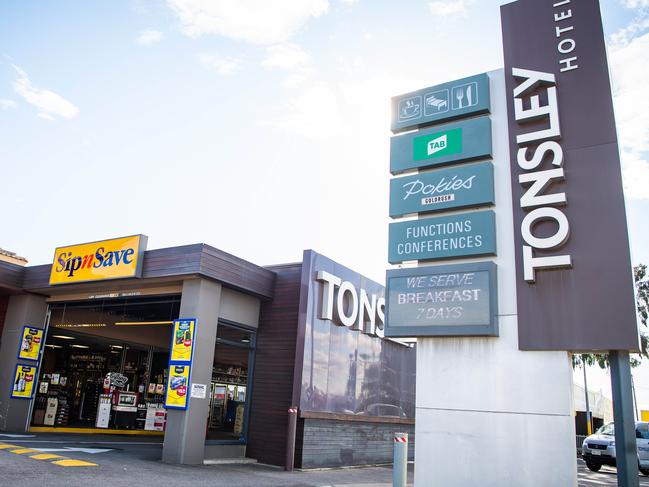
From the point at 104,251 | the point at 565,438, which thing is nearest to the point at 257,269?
the point at 104,251

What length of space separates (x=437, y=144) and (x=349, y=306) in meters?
7.45

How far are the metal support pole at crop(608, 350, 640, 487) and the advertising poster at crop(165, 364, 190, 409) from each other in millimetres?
8391

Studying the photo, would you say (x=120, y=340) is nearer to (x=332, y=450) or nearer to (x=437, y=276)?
(x=332, y=450)

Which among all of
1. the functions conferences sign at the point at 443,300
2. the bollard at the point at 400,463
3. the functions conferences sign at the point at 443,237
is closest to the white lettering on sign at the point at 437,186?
the functions conferences sign at the point at 443,237

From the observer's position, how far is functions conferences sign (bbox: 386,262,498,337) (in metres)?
8.48

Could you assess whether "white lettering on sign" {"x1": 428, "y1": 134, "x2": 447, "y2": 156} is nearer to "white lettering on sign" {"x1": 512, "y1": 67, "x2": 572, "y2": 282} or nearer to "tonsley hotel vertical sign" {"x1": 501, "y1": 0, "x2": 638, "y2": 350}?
"tonsley hotel vertical sign" {"x1": 501, "y1": 0, "x2": 638, "y2": 350}

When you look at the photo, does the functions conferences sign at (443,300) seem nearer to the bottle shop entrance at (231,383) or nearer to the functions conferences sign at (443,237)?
the functions conferences sign at (443,237)

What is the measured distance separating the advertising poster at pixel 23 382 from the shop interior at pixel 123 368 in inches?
88.3

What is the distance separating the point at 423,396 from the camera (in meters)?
8.79

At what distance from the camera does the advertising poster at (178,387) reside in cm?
1237

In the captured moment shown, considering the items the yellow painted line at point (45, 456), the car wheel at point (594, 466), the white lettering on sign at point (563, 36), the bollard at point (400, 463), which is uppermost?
the white lettering on sign at point (563, 36)

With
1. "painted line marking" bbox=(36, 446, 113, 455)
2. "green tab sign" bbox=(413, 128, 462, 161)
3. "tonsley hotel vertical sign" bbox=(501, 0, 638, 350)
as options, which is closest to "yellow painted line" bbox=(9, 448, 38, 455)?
"painted line marking" bbox=(36, 446, 113, 455)

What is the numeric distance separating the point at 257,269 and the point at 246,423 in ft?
12.9

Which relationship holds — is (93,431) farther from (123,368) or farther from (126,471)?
(126,471)
